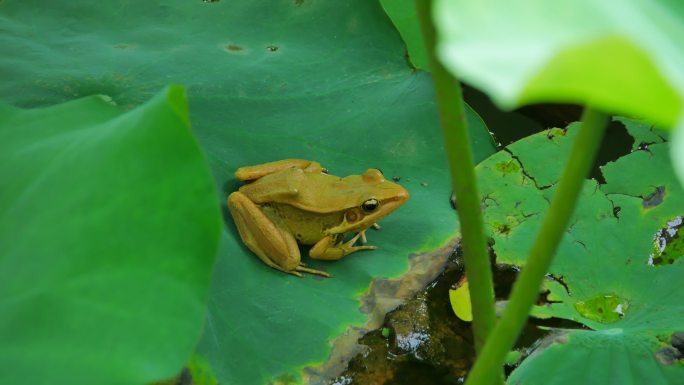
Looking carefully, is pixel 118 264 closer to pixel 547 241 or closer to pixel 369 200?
pixel 547 241

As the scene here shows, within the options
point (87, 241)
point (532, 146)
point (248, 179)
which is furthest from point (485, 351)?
point (532, 146)

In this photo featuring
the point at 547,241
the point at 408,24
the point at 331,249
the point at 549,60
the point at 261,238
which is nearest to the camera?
the point at 549,60

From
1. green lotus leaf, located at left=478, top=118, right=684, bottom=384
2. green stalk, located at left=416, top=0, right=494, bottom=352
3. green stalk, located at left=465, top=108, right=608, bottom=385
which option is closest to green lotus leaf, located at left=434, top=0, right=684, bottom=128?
green stalk, located at left=465, top=108, right=608, bottom=385

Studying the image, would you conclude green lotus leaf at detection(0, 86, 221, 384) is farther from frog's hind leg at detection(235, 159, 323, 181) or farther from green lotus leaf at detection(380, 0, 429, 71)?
green lotus leaf at detection(380, 0, 429, 71)

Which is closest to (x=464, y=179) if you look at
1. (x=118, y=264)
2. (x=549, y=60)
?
(x=118, y=264)

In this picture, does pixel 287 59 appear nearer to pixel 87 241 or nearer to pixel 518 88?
pixel 87 241

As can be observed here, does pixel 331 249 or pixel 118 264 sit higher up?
pixel 118 264

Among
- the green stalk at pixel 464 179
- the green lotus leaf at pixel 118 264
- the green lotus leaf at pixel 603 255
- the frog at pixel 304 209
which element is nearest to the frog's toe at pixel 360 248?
the frog at pixel 304 209
